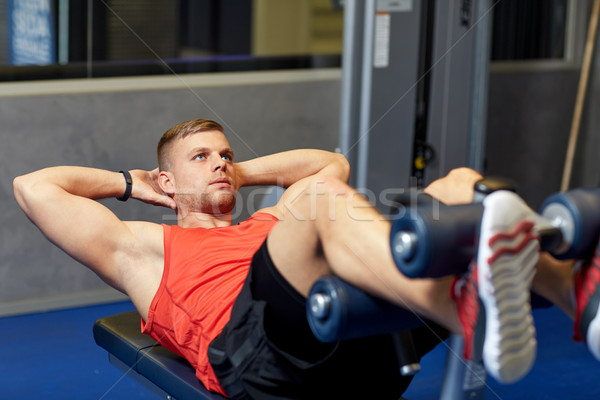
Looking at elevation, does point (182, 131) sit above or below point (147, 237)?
above

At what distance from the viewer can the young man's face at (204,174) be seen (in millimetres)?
1995

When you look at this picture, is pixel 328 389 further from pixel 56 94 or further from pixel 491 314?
pixel 56 94

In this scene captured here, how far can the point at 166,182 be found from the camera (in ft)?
6.73

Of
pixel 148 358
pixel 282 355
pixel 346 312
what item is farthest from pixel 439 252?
pixel 148 358

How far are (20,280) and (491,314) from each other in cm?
237

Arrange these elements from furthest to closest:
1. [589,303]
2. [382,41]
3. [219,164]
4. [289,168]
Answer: [382,41], [289,168], [219,164], [589,303]

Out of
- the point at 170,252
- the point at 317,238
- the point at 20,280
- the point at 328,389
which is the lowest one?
the point at 20,280

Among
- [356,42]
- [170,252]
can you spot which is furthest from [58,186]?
[356,42]

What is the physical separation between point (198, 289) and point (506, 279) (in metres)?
0.84

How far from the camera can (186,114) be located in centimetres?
319

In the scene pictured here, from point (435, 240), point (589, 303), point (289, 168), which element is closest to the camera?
point (435, 240)

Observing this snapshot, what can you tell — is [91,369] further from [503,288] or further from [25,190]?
[503,288]

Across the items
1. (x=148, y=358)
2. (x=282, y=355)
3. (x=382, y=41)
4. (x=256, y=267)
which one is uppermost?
(x=382, y=41)

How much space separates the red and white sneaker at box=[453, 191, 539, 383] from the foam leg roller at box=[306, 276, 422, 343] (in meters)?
0.16
